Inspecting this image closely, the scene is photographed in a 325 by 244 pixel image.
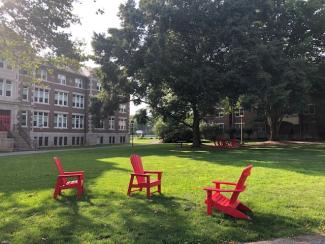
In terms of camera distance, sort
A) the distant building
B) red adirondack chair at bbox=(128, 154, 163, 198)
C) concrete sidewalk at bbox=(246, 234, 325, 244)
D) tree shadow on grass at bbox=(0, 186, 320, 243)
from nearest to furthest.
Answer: concrete sidewalk at bbox=(246, 234, 325, 244) < tree shadow on grass at bbox=(0, 186, 320, 243) < red adirondack chair at bbox=(128, 154, 163, 198) < the distant building

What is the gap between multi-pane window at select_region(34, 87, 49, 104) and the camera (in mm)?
47094

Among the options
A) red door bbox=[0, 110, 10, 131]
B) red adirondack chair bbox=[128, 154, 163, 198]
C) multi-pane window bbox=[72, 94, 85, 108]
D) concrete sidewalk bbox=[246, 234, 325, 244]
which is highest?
multi-pane window bbox=[72, 94, 85, 108]

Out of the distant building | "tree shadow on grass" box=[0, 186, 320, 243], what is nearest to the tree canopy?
"tree shadow on grass" box=[0, 186, 320, 243]

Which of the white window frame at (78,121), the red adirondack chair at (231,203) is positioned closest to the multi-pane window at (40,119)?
the white window frame at (78,121)

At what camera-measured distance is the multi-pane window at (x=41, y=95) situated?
155 feet

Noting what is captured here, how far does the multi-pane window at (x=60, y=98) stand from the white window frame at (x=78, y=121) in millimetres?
2602

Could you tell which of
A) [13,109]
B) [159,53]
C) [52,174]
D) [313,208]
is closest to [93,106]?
[13,109]

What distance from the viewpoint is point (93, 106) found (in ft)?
132

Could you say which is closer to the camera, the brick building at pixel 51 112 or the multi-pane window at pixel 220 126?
the brick building at pixel 51 112

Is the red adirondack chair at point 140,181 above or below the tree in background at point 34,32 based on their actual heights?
below

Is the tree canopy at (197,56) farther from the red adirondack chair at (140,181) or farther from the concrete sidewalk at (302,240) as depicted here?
the concrete sidewalk at (302,240)

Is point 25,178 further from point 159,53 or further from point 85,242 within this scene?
point 159,53

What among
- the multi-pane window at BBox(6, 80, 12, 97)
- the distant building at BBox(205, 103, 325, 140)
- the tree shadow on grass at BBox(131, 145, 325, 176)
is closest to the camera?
the tree shadow on grass at BBox(131, 145, 325, 176)

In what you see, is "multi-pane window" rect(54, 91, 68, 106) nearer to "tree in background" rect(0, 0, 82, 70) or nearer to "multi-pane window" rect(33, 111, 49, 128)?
"multi-pane window" rect(33, 111, 49, 128)
